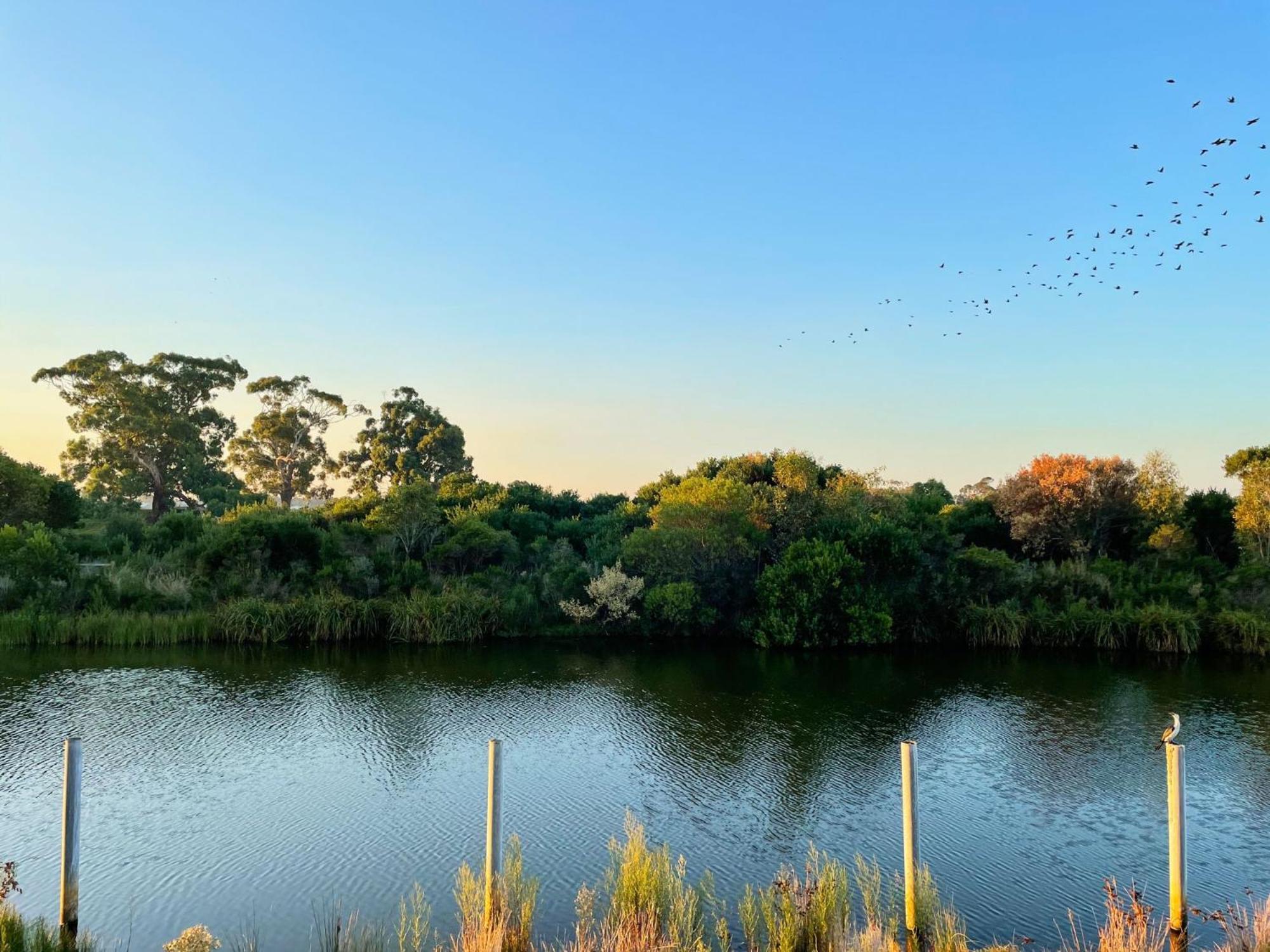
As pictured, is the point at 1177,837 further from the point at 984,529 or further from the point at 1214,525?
the point at 1214,525

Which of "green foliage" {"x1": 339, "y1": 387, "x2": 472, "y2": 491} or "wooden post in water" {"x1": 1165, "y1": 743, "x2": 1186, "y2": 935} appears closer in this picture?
"wooden post in water" {"x1": 1165, "y1": 743, "x2": 1186, "y2": 935}

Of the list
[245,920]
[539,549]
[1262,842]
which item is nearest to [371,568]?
[539,549]

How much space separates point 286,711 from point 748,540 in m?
16.6

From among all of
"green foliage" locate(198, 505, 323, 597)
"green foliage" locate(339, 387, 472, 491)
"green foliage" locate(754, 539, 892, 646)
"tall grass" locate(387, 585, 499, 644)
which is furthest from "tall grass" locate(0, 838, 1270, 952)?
A: "green foliage" locate(339, 387, 472, 491)

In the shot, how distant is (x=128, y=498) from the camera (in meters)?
45.7

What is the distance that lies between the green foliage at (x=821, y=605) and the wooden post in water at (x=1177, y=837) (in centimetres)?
1924

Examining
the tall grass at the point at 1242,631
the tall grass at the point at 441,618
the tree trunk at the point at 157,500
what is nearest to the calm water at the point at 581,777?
the tall grass at the point at 1242,631

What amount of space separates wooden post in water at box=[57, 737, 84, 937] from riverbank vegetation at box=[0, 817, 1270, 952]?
17 cm

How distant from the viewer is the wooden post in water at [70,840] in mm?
7180

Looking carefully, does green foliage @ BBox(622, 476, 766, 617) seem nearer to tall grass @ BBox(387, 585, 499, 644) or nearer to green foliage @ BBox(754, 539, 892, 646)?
green foliage @ BBox(754, 539, 892, 646)

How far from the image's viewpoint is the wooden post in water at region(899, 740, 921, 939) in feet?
23.1

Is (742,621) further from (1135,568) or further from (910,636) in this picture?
(1135,568)

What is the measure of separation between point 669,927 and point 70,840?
5.24m

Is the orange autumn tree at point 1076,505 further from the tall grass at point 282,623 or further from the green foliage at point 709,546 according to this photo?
the tall grass at point 282,623
